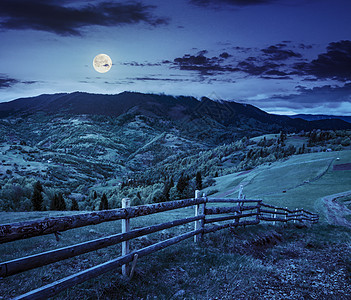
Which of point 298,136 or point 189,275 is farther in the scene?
point 298,136

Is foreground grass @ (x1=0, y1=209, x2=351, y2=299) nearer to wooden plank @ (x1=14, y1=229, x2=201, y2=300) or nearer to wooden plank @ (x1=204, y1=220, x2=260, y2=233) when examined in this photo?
wooden plank @ (x1=204, y1=220, x2=260, y2=233)

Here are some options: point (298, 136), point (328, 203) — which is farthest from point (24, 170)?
point (298, 136)

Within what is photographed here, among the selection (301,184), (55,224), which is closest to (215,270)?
(55,224)

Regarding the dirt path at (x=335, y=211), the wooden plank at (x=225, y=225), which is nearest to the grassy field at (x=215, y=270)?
the wooden plank at (x=225, y=225)

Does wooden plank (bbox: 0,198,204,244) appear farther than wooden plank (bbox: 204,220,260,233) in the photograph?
No

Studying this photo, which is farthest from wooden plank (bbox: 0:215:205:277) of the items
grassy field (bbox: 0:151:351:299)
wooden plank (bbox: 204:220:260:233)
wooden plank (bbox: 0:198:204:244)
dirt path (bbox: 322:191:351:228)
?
dirt path (bbox: 322:191:351:228)

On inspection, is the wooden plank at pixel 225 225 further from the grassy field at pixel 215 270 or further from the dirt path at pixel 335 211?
the dirt path at pixel 335 211

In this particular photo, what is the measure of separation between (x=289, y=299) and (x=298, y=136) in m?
211

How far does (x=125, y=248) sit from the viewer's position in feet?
18.4

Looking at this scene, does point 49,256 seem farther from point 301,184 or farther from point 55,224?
point 301,184

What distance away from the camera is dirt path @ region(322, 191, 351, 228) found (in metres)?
25.5

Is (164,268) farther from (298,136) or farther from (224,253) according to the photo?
(298,136)

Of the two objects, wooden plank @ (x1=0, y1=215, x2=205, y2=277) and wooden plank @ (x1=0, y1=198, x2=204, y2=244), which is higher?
wooden plank @ (x1=0, y1=198, x2=204, y2=244)

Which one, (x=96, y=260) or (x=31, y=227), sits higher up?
(x=31, y=227)
